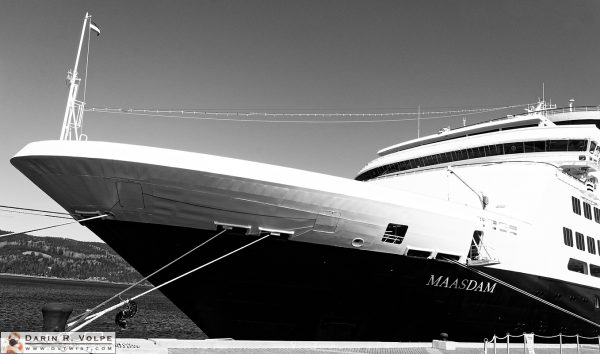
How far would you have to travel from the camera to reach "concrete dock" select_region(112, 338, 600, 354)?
8.89 meters

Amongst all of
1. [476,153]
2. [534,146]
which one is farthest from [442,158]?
[534,146]

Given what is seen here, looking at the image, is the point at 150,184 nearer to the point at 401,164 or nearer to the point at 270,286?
the point at 270,286

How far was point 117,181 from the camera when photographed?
983cm

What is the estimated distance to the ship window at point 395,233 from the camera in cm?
1189

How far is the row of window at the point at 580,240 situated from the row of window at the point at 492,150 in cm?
366

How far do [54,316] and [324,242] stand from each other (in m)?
5.93

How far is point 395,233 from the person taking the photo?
472 inches

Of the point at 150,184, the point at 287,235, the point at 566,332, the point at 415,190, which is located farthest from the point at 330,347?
the point at 566,332

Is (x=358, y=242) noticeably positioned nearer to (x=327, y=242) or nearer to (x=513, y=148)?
(x=327, y=242)

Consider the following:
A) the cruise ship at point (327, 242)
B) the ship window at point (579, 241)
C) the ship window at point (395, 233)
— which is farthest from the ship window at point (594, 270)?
the ship window at point (395, 233)

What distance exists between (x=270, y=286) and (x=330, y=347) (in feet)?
6.37

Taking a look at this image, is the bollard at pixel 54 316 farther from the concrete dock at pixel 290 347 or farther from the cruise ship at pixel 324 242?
the cruise ship at pixel 324 242

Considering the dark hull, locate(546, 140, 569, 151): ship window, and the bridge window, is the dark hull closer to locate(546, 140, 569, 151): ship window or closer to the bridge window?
the bridge window

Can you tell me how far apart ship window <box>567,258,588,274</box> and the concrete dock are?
331 centimetres
